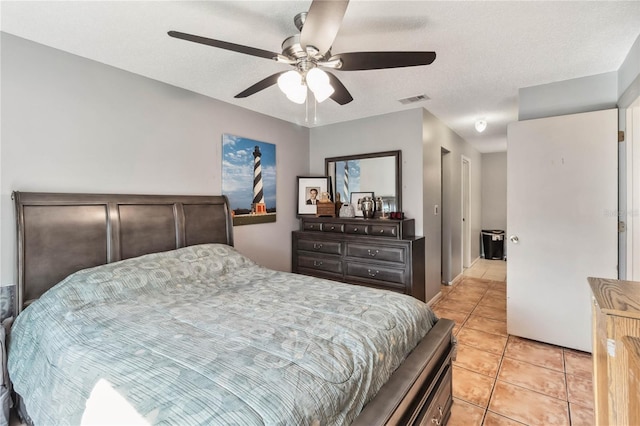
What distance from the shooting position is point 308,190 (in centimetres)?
421

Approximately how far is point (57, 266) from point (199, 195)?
1.27m

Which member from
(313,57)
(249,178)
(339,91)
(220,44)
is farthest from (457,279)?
(220,44)

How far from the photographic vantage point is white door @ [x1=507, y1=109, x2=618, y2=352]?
2.47 metres

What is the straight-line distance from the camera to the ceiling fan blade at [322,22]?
1.19m

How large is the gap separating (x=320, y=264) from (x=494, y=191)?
5.12m

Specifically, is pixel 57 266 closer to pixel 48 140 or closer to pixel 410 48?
pixel 48 140

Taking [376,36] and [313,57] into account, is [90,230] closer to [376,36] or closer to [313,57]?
[313,57]

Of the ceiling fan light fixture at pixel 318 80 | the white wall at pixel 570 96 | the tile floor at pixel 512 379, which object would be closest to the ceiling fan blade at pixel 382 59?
the ceiling fan light fixture at pixel 318 80

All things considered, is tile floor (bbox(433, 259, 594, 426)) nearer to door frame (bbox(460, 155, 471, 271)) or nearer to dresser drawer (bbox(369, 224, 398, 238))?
dresser drawer (bbox(369, 224, 398, 238))

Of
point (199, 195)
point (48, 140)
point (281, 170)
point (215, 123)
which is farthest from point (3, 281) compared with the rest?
point (281, 170)

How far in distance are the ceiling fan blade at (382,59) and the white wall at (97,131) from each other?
185cm

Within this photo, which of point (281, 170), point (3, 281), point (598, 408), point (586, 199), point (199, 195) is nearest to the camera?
point (598, 408)

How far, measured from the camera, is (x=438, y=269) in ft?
13.4

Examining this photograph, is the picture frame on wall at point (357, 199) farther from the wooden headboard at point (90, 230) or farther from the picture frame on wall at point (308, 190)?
the wooden headboard at point (90, 230)
